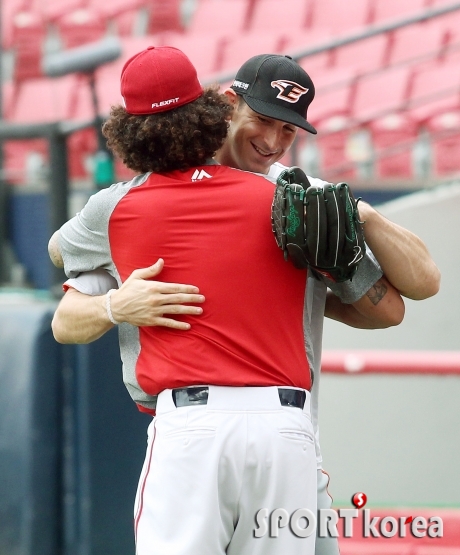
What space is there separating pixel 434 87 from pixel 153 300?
6.48 meters

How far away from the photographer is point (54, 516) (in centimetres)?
338

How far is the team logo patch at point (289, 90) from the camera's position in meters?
2.31

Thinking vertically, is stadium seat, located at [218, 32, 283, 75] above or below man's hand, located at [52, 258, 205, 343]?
above

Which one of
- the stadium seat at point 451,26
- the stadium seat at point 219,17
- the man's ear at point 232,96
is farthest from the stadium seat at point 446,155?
the man's ear at point 232,96

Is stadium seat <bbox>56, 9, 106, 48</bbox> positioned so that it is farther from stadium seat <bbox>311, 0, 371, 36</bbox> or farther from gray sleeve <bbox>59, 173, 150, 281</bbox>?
gray sleeve <bbox>59, 173, 150, 281</bbox>

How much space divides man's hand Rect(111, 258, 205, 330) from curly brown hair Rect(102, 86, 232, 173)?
24cm

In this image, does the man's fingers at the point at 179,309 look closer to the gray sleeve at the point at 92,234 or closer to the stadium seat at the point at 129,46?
the gray sleeve at the point at 92,234

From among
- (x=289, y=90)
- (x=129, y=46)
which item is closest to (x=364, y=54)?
(x=129, y=46)

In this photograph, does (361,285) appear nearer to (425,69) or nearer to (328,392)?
(328,392)

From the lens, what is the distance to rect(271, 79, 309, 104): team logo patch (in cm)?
231

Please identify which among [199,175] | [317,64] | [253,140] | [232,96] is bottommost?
[199,175]

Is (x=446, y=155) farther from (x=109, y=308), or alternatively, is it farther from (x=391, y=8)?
(x=109, y=308)

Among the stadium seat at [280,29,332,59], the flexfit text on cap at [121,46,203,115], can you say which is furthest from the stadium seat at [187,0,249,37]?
the flexfit text on cap at [121,46,203,115]

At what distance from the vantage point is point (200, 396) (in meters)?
2.05
